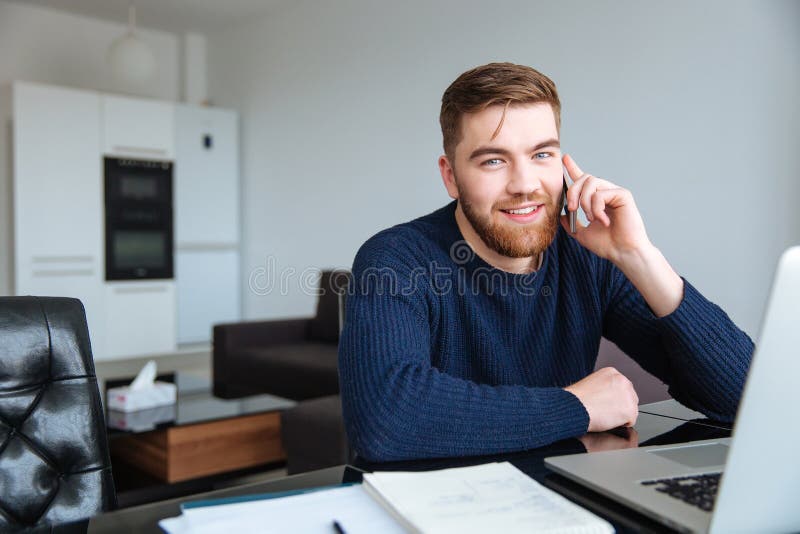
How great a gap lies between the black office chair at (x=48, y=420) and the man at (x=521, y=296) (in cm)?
41

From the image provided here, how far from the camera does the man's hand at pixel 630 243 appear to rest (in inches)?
46.7

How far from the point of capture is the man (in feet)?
3.39

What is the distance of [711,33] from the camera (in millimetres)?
2857

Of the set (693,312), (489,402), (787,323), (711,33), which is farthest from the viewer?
(711,33)

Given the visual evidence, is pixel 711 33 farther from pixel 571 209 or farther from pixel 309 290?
pixel 309 290

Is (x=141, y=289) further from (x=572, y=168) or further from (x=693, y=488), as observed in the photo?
(x=693, y=488)

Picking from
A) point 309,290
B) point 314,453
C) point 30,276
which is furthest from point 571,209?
point 30,276

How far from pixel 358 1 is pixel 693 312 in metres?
4.14

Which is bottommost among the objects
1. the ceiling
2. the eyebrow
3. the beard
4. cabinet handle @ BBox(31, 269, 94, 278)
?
cabinet handle @ BBox(31, 269, 94, 278)

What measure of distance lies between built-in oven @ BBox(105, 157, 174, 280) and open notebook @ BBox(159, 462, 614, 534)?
5.11m

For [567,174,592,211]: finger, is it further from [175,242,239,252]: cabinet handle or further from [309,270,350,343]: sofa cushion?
[175,242,239,252]: cabinet handle

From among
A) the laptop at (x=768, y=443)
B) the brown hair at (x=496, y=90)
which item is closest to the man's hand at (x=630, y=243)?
the brown hair at (x=496, y=90)

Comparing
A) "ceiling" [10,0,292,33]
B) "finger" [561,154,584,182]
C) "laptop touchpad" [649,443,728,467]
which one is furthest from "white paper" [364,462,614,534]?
"ceiling" [10,0,292,33]

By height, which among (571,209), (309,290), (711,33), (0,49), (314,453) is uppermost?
(0,49)
